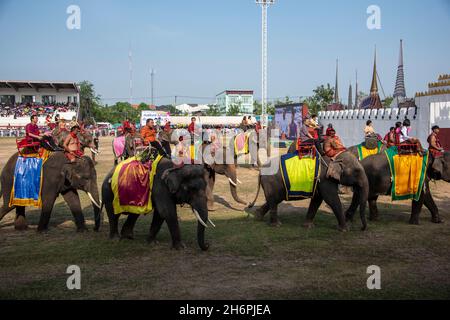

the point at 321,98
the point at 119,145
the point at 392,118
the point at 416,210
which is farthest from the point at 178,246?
the point at 321,98

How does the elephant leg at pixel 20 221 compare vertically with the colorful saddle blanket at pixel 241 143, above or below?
below

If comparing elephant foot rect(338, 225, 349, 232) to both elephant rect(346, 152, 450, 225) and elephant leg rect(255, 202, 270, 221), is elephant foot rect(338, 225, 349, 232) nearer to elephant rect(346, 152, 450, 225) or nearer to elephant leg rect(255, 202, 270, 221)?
elephant rect(346, 152, 450, 225)

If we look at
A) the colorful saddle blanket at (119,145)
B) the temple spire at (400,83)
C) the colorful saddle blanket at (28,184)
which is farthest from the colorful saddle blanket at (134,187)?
the temple spire at (400,83)

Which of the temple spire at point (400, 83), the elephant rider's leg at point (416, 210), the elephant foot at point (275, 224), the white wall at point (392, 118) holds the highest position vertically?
the temple spire at point (400, 83)

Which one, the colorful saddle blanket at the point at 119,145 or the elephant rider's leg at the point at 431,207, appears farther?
the colorful saddle blanket at the point at 119,145

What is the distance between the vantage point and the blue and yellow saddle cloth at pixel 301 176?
32.2 ft

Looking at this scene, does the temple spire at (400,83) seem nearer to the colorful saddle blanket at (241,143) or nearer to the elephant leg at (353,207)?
the colorful saddle blanket at (241,143)

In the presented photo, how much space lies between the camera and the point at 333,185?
978 centimetres

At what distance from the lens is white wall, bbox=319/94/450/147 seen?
21.1 metres

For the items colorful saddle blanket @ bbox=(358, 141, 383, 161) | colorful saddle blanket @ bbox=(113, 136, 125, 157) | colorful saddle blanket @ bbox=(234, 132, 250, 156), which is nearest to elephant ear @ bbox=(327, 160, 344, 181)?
colorful saddle blanket @ bbox=(358, 141, 383, 161)

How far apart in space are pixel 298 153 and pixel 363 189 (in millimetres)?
1584

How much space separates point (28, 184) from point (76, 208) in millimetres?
1102

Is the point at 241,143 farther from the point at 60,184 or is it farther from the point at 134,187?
the point at 134,187

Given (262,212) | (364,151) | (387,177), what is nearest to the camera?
(387,177)
